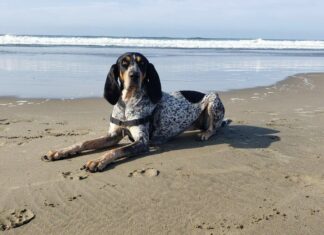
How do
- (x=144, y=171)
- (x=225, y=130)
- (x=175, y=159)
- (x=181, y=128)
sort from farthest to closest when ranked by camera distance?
1. (x=225, y=130)
2. (x=181, y=128)
3. (x=175, y=159)
4. (x=144, y=171)

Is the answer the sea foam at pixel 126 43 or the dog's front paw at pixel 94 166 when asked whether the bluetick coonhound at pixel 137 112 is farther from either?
the sea foam at pixel 126 43

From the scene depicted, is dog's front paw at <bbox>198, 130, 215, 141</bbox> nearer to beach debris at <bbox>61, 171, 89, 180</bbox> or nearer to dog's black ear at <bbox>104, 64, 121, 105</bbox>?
dog's black ear at <bbox>104, 64, 121, 105</bbox>

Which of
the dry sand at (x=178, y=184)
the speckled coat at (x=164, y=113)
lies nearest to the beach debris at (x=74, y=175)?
the dry sand at (x=178, y=184)

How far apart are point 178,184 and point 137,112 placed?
1.55m

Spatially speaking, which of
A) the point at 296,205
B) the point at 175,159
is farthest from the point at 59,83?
the point at 296,205

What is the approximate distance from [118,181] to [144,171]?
1.31 feet

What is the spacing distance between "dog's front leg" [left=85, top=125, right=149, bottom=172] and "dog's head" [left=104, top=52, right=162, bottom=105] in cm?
46

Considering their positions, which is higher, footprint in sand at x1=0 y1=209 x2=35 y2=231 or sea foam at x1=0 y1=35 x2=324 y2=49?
footprint in sand at x1=0 y1=209 x2=35 y2=231

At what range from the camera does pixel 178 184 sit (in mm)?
4672

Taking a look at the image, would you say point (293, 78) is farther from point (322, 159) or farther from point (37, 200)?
point (37, 200)

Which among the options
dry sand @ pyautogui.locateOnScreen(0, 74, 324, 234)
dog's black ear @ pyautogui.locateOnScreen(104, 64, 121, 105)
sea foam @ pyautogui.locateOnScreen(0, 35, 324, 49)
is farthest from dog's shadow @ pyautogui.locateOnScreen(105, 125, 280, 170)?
sea foam @ pyautogui.locateOnScreen(0, 35, 324, 49)

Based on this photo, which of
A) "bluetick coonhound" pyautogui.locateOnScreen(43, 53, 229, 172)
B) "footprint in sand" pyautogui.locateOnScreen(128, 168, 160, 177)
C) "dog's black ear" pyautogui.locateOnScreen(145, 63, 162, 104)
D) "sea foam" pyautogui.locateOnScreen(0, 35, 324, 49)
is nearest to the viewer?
"footprint in sand" pyautogui.locateOnScreen(128, 168, 160, 177)

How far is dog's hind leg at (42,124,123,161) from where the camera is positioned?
5555 mm

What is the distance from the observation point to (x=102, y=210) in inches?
160
